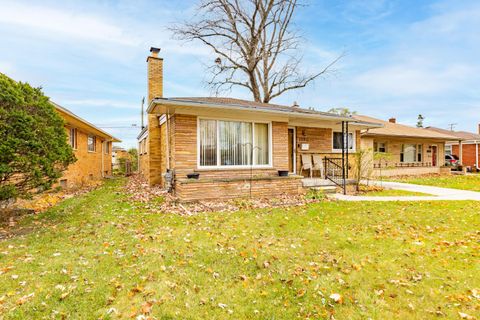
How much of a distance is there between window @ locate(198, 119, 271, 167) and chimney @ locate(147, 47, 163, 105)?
405 cm

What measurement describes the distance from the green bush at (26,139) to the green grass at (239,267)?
1.03m

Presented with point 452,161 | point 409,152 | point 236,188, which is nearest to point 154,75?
point 236,188

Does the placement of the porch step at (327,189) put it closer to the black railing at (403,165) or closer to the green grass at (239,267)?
the green grass at (239,267)

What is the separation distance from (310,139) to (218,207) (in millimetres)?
7176

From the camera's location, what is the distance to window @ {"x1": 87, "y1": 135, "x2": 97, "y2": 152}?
16.9m

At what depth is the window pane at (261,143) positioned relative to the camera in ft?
33.3

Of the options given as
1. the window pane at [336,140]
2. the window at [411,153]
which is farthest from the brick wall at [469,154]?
the window pane at [336,140]

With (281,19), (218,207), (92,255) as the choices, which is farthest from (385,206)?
(281,19)

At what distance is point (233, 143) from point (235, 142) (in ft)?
0.29

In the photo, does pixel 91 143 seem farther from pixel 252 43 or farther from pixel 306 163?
pixel 252 43

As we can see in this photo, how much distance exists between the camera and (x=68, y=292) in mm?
3076

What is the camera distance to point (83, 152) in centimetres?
1527

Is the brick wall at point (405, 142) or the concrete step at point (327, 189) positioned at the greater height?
the brick wall at point (405, 142)

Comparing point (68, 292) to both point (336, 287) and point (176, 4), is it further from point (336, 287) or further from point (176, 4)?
point (176, 4)
